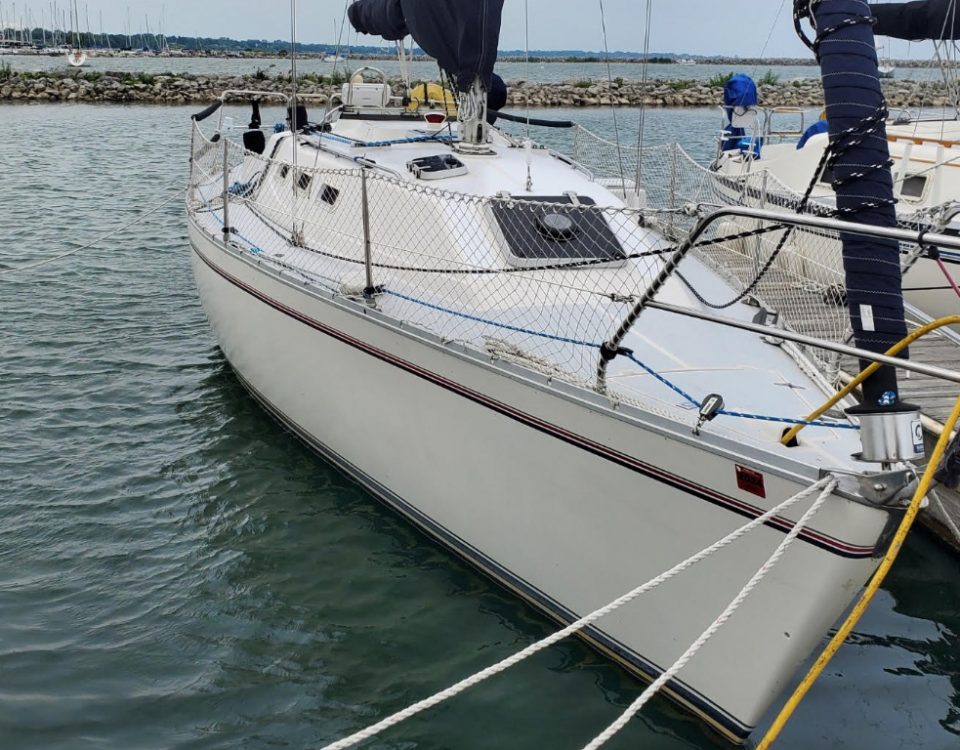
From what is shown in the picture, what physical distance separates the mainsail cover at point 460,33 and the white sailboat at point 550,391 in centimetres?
2

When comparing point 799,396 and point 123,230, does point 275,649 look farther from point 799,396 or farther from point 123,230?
point 123,230

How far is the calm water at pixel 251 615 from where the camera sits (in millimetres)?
4359

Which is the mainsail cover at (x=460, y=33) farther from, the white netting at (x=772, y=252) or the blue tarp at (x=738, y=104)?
the blue tarp at (x=738, y=104)

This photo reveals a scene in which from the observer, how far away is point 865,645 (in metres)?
5.12

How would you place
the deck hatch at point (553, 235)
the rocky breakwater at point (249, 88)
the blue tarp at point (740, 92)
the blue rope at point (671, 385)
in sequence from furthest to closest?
the rocky breakwater at point (249, 88) → the blue tarp at point (740, 92) → the deck hatch at point (553, 235) → the blue rope at point (671, 385)

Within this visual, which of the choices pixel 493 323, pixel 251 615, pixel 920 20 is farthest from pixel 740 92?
pixel 251 615

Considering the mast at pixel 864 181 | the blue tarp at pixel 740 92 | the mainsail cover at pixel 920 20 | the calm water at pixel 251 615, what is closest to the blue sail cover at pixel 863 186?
the mast at pixel 864 181

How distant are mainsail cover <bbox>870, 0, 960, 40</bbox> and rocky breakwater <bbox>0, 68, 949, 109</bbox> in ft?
97.6

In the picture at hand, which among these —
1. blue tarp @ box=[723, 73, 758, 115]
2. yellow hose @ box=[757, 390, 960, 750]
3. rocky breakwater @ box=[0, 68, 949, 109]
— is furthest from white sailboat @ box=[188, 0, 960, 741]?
rocky breakwater @ box=[0, 68, 949, 109]

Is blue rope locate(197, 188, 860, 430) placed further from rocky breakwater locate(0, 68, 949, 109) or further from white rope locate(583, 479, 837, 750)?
rocky breakwater locate(0, 68, 949, 109)

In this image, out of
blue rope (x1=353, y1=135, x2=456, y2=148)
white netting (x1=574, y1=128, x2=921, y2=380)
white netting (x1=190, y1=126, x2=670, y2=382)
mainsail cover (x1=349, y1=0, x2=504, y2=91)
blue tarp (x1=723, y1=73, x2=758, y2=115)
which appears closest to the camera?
white netting (x1=190, y1=126, x2=670, y2=382)

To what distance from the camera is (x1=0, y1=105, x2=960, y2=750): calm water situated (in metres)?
4.36

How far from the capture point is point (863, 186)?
140 inches

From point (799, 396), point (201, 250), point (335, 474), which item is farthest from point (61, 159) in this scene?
point (799, 396)
